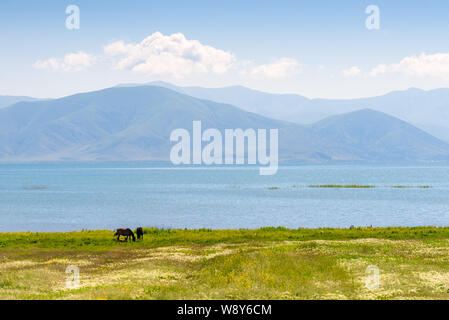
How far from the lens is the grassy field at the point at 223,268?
2727cm

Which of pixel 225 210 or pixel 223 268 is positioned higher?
pixel 223 268

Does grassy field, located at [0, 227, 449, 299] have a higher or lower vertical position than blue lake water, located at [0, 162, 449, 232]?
higher

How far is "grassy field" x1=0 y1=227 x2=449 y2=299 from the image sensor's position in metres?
27.3

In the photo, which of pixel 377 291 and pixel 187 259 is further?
pixel 187 259

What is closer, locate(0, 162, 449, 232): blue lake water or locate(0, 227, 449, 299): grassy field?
locate(0, 227, 449, 299): grassy field

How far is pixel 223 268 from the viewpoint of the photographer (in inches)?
1312

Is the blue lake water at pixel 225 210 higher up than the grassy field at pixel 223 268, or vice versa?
the grassy field at pixel 223 268

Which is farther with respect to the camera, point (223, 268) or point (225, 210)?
point (225, 210)

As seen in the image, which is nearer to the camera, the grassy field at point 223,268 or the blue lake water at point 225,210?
the grassy field at point 223,268
